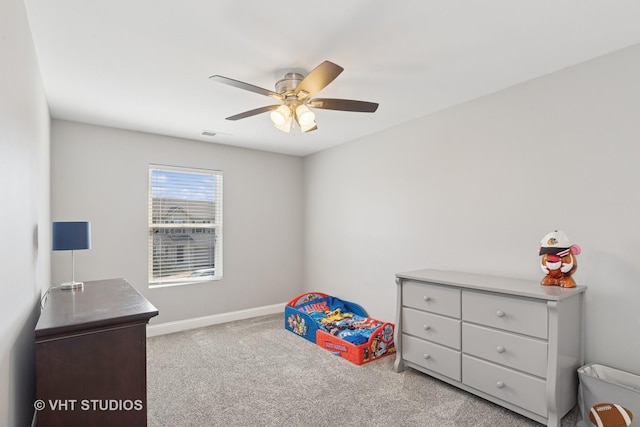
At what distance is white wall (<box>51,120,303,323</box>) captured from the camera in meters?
3.43

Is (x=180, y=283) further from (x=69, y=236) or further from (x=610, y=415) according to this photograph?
(x=610, y=415)

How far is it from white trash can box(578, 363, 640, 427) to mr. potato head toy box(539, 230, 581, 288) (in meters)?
0.56

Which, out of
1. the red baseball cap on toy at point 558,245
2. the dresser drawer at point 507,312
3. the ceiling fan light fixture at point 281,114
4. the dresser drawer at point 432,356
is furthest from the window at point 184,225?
the red baseball cap on toy at point 558,245

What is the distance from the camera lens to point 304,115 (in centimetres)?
229

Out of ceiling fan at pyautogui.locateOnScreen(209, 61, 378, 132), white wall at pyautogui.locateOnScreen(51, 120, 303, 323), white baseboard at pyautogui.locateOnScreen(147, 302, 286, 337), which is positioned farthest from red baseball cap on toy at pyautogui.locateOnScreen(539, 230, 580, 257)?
white baseboard at pyautogui.locateOnScreen(147, 302, 286, 337)

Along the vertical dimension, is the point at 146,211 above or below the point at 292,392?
above

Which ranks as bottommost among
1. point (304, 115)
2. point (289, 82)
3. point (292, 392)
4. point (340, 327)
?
point (292, 392)

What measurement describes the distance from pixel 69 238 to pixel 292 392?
2.06m

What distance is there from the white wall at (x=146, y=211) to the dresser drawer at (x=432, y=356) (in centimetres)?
245

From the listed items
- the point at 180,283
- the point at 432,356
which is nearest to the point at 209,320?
the point at 180,283

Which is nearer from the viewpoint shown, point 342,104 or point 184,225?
point 342,104

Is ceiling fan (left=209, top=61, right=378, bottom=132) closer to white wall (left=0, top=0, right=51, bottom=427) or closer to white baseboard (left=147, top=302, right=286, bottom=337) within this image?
white wall (left=0, top=0, right=51, bottom=427)

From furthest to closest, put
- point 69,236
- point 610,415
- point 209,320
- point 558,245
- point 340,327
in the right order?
point 209,320, point 340,327, point 69,236, point 558,245, point 610,415

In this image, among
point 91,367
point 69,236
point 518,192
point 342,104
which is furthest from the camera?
point 518,192
